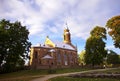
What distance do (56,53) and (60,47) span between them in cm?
439

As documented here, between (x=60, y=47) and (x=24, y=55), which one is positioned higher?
(x=60, y=47)

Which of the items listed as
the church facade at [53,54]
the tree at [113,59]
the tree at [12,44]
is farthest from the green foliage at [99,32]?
the tree at [12,44]

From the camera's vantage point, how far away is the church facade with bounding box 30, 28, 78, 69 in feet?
214

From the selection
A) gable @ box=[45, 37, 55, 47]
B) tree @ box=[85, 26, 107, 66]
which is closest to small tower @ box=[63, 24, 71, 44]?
gable @ box=[45, 37, 55, 47]

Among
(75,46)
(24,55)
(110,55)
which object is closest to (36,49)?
(24,55)

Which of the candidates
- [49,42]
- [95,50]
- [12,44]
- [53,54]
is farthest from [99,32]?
[12,44]

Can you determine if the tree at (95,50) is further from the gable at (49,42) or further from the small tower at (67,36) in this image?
the small tower at (67,36)

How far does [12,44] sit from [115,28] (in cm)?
2811

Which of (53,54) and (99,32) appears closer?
(99,32)

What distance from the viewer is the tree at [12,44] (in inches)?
1766

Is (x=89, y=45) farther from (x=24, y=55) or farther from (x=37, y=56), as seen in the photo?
(x=24, y=55)

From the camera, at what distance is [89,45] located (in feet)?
211

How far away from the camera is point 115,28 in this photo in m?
46.1

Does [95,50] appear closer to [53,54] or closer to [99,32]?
[99,32]
